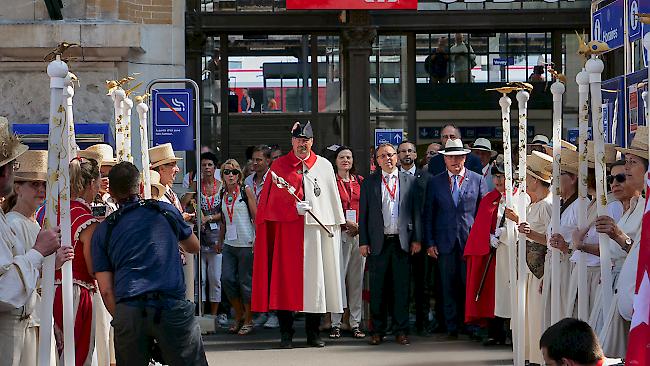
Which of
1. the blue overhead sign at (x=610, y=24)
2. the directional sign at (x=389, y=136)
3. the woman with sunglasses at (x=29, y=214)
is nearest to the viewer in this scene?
the woman with sunglasses at (x=29, y=214)

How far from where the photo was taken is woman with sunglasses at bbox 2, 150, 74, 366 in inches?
265

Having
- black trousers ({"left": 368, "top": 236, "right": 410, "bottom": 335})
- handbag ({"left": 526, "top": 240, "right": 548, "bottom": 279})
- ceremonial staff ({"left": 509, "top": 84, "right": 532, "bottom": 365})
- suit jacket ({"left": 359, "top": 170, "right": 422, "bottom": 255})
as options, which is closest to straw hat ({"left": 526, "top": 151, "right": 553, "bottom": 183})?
handbag ({"left": 526, "top": 240, "right": 548, "bottom": 279})

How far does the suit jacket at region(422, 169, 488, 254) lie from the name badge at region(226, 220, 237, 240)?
210cm

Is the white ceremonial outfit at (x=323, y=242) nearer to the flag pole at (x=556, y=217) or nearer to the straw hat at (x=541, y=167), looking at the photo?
the straw hat at (x=541, y=167)

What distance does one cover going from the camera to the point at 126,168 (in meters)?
7.59

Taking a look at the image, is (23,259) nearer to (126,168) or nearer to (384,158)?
(126,168)

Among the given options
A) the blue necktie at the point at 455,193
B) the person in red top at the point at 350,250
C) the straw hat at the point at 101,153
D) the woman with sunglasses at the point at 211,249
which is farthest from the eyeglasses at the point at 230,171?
the straw hat at the point at 101,153

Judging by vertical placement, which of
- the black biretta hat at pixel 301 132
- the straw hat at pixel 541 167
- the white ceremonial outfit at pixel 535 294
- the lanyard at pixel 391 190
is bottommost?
the white ceremonial outfit at pixel 535 294

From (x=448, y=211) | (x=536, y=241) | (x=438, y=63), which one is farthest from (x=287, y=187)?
(x=438, y=63)

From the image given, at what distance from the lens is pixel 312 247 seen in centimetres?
1282

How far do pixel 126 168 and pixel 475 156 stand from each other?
23.9 ft

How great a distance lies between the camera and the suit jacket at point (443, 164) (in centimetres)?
1414

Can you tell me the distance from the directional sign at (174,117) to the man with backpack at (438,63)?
5823mm

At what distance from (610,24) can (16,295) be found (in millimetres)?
9595
